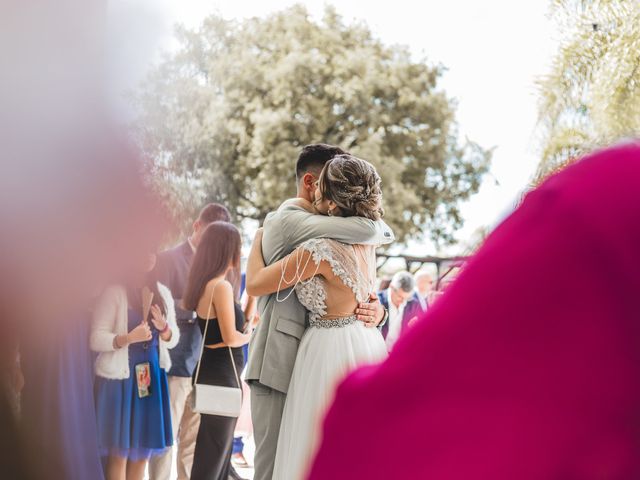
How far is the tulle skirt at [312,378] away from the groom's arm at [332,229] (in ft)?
1.31

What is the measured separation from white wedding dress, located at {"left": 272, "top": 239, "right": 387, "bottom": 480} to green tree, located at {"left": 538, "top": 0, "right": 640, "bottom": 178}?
6.72m

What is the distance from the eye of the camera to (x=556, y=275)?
0.61 metres

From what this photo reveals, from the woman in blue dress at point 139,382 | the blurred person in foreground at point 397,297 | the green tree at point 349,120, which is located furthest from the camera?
the green tree at point 349,120

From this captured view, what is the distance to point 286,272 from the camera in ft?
10.9

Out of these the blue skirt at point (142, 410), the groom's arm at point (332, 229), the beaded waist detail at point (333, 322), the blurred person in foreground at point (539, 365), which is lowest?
the blue skirt at point (142, 410)

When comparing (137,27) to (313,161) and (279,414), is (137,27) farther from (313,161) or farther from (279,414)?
(313,161)

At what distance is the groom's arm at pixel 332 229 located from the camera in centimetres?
336

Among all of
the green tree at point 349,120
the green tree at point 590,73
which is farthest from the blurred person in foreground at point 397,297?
the green tree at point 349,120

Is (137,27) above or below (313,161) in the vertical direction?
above

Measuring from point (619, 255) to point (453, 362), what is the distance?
0.51 ft

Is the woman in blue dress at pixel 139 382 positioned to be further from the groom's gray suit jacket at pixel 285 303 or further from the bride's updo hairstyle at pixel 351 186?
the bride's updo hairstyle at pixel 351 186

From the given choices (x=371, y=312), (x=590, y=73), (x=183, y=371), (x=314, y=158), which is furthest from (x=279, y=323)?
(x=590, y=73)

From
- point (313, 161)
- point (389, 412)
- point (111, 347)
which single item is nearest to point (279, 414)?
point (111, 347)

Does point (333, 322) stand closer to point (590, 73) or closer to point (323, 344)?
point (323, 344)
